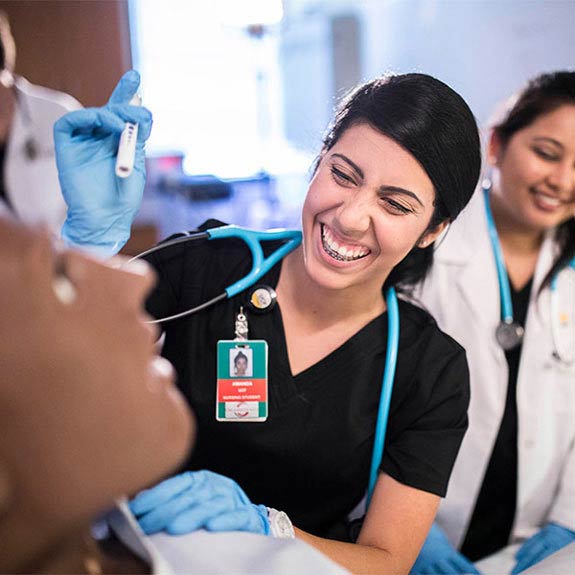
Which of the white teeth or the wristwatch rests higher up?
the white teeth

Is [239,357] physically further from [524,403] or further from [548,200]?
[548,200]

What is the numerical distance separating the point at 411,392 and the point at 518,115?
760 mm

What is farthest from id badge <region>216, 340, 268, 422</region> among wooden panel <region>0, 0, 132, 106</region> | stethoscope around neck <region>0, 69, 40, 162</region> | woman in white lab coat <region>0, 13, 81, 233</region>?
wooden panel <region>0, 0, 132, 106</region>

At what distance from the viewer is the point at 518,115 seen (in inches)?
59.9

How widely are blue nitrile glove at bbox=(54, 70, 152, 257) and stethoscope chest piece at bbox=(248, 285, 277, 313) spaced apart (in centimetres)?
24

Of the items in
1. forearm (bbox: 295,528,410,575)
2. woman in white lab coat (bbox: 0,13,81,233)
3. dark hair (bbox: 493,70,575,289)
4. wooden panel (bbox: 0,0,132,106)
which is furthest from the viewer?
wooden panel (bbox: 0,0,132,106)

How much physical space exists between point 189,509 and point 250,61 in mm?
3429

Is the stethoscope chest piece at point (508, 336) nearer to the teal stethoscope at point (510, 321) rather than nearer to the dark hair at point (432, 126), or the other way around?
the teal stethoscope at point (510, 321)

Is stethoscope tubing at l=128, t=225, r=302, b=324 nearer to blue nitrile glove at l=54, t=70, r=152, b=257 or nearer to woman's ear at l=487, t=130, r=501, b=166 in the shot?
blue nitrile glove at l=54, t=70, r=152, b=257

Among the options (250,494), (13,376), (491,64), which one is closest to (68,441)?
(13,376)

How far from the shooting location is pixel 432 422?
110 cm

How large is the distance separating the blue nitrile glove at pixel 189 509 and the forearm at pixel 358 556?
153 mm

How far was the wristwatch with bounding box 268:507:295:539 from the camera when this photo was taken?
0.85 m

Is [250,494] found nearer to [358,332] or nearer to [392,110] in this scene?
[358,332]
